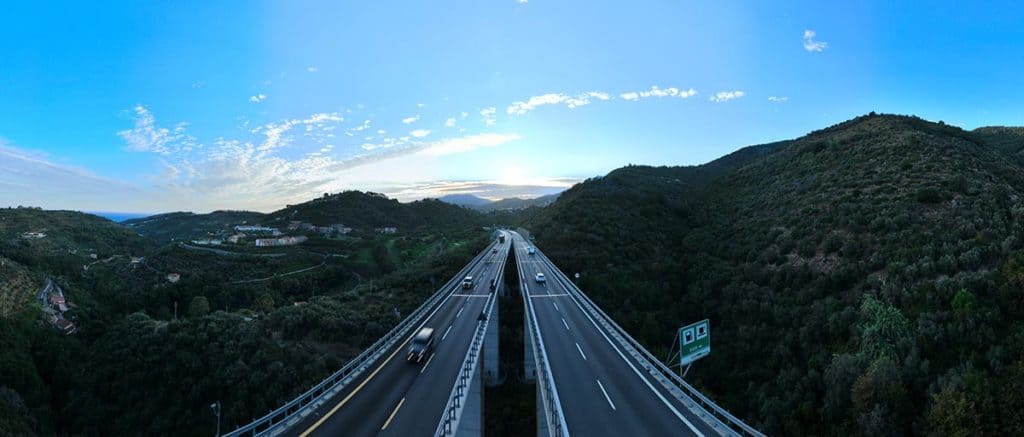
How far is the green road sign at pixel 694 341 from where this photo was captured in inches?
703

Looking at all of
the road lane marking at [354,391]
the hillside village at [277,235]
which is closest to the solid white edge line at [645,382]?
the road lane marking at [354,391]

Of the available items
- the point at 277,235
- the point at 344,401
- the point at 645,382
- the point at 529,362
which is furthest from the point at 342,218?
the point at 645,382

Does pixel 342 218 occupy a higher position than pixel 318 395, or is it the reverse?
pixel 342 218

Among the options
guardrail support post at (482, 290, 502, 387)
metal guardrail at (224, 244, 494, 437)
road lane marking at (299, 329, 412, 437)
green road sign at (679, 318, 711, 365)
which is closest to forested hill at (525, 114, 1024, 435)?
green road sign at (679, 318, 711, 365)

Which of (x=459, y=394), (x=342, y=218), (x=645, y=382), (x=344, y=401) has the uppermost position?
(x=342, y=218)

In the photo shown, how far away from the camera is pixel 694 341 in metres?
18.2

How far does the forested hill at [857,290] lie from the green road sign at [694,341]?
3930 mm

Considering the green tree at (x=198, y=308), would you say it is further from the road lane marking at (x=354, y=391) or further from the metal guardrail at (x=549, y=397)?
the metal guardrail at (x=549, y=397)

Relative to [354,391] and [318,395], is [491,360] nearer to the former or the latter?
[354,391]

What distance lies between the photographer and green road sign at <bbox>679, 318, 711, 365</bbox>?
17.9 m

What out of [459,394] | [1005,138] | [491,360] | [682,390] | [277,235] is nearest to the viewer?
[459,394]

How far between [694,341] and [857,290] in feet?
39.3

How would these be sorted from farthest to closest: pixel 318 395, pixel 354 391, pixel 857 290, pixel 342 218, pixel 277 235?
1. pixel 342 218
2. pixel 277 235
3. pixel 857 290
4. pixel 354 391
5. pixel 318 395

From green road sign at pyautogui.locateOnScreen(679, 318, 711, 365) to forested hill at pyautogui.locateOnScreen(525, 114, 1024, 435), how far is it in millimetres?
3930
